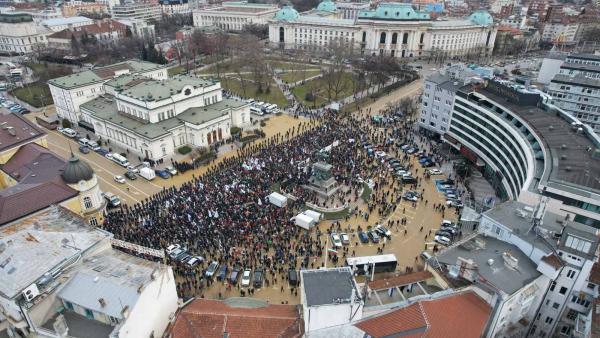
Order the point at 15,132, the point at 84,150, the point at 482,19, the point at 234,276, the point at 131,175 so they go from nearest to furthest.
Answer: the point at 234,276 < the point at 15,132 < the point at 131,175 < the point at 84,150 < the point at 482,19

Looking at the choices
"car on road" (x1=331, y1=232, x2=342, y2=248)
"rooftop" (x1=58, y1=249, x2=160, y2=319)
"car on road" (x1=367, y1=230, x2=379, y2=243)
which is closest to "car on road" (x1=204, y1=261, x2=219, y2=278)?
"rooftop" (x1=58, y1=249, x2=160, y2=319)

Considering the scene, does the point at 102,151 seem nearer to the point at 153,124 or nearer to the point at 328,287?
the point at 153,124

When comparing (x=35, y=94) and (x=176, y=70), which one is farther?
(x=176, y=70)

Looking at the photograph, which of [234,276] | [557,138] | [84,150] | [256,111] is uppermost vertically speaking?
[557,138]

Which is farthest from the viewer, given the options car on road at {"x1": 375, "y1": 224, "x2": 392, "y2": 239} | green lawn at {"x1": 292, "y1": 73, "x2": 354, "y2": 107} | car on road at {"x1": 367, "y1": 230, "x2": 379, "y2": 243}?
green lawn at {"x1": 292, "y1": 73, "x2": 354, "y2": 107}

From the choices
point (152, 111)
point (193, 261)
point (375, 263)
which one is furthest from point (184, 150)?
point (375, 263)

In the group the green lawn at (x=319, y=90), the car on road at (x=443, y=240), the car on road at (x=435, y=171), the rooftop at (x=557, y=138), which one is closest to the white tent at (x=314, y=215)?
the car on road at (x=443, y=240)

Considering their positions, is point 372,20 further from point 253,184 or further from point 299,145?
point 253,184

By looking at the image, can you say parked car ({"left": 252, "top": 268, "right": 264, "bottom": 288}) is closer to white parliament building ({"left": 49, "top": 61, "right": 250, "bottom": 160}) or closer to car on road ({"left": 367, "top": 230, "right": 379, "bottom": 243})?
car on road ({"left": 367, "top": 230, "right": 379, "bottom": 243})
